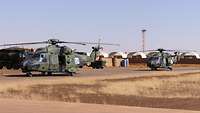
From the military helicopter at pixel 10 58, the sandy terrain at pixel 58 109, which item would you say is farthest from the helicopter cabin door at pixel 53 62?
the sandy terrain at pixel 58 109

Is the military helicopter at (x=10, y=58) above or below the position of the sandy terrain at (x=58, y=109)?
above

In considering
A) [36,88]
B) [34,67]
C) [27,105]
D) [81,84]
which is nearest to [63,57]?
[34,67]

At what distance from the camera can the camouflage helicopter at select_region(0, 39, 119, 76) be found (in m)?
42.7

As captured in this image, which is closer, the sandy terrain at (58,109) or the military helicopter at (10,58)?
the sandy terrain at (58,109)

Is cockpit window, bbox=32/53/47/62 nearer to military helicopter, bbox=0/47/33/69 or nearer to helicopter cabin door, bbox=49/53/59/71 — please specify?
helicopter cabin door, bbox=49/53/59/71

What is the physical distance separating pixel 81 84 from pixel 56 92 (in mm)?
6503

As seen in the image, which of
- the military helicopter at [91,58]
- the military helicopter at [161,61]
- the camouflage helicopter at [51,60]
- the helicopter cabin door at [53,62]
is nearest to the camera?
the camouflage helicopter at [51,60]

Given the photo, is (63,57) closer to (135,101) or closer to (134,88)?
(134,88)

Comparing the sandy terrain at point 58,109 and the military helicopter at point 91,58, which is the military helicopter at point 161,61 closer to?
the military helicopter at point 91,58

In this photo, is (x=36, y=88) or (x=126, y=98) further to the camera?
(x=36, y=88)

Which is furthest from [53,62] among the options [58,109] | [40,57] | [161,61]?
[58,109]

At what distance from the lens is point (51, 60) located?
44.2 metres

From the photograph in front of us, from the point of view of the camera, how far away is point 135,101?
23.0 metres

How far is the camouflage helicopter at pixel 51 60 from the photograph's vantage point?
42719 millimetres
